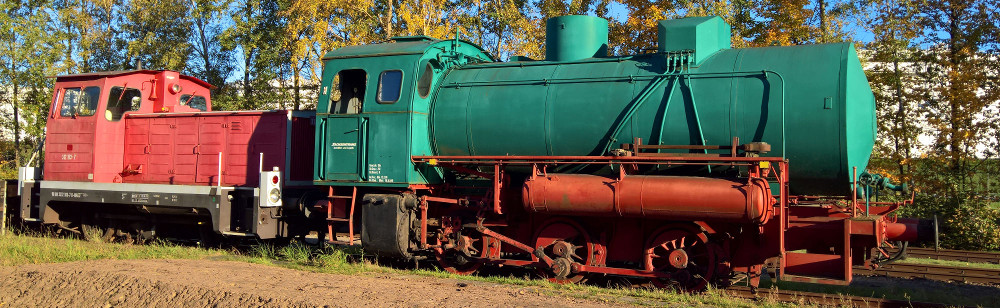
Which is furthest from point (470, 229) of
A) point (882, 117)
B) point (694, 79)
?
point (882, 117)

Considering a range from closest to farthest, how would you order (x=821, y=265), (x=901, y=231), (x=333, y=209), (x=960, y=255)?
(x=821, y=265), (x=901, y=231), (x=333, y=209), (x=960, y=255)

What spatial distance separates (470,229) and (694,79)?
3.70 meters

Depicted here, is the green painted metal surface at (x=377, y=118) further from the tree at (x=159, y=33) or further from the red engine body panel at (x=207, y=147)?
the tree at (x=159, y=33)

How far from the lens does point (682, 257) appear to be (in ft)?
27.0

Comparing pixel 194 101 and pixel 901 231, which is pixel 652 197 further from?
pixel 194 101

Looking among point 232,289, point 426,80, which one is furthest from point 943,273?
point 232,289

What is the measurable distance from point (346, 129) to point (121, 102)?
608 cm

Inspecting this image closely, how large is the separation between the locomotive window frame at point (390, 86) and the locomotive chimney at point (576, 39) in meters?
2.30

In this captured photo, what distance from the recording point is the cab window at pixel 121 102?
13180 millimetres

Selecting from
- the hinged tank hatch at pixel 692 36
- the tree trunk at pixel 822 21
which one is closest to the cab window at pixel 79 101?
the hinged tank hatch at pixel 692 36

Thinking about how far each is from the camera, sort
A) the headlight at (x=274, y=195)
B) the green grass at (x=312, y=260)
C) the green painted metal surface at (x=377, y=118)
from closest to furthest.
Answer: the green grass at (x=312, y=260)
the green painted metal surface at (x=377, y=118)
the headlight at (x=274, y=195)

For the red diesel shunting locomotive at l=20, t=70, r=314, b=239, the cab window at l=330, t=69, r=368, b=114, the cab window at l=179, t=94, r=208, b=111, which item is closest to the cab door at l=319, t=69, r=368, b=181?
the cab window at l=330, t=69, r=368, b=114

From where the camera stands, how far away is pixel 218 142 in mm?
12617

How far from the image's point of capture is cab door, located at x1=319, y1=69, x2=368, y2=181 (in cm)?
1006
